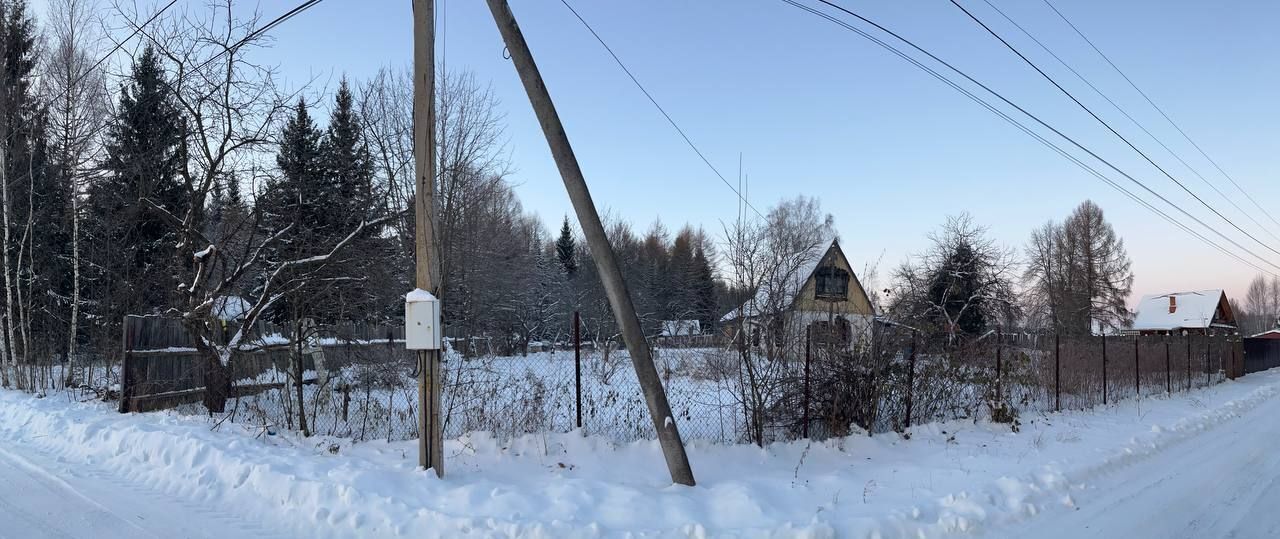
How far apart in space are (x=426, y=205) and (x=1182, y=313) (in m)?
57.8

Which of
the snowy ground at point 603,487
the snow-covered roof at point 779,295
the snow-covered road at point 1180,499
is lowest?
the snow-covered road at point 1180,499

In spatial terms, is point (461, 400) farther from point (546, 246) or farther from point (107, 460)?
point (546, 246)

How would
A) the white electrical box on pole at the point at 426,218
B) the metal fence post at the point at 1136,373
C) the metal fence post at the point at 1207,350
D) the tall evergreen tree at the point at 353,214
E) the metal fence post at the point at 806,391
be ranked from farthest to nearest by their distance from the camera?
the metal fence post at the point at 1207,350
the metal fence post at the point at 1136,373
the tall evergreen tree at the point at 353,214
the metal fence post at the point at 806,391
the white electrical box on pole at the point at 426,218

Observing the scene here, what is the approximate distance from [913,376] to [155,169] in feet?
46.5

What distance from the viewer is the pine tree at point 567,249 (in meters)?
51.9

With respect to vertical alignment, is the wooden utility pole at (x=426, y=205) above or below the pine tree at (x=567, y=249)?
below

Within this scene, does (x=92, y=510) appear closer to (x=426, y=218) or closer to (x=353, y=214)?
(x=426, y=218)

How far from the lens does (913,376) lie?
9141mm

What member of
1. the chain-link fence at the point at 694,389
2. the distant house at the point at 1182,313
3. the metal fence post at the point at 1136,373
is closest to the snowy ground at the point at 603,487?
the chain-link fence at the point at 694,389

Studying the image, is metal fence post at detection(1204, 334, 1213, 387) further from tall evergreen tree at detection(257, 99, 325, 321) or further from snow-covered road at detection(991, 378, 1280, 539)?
tall evergreen tree at detection(257, 99, 325, 321)

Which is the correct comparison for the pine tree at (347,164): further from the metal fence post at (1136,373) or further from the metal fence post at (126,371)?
the metal fence post at (1136,373)

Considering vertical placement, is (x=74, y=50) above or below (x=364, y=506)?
above

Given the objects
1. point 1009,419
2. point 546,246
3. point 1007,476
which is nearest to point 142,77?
point 1007,476

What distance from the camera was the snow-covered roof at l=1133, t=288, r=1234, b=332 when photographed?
149 feet
